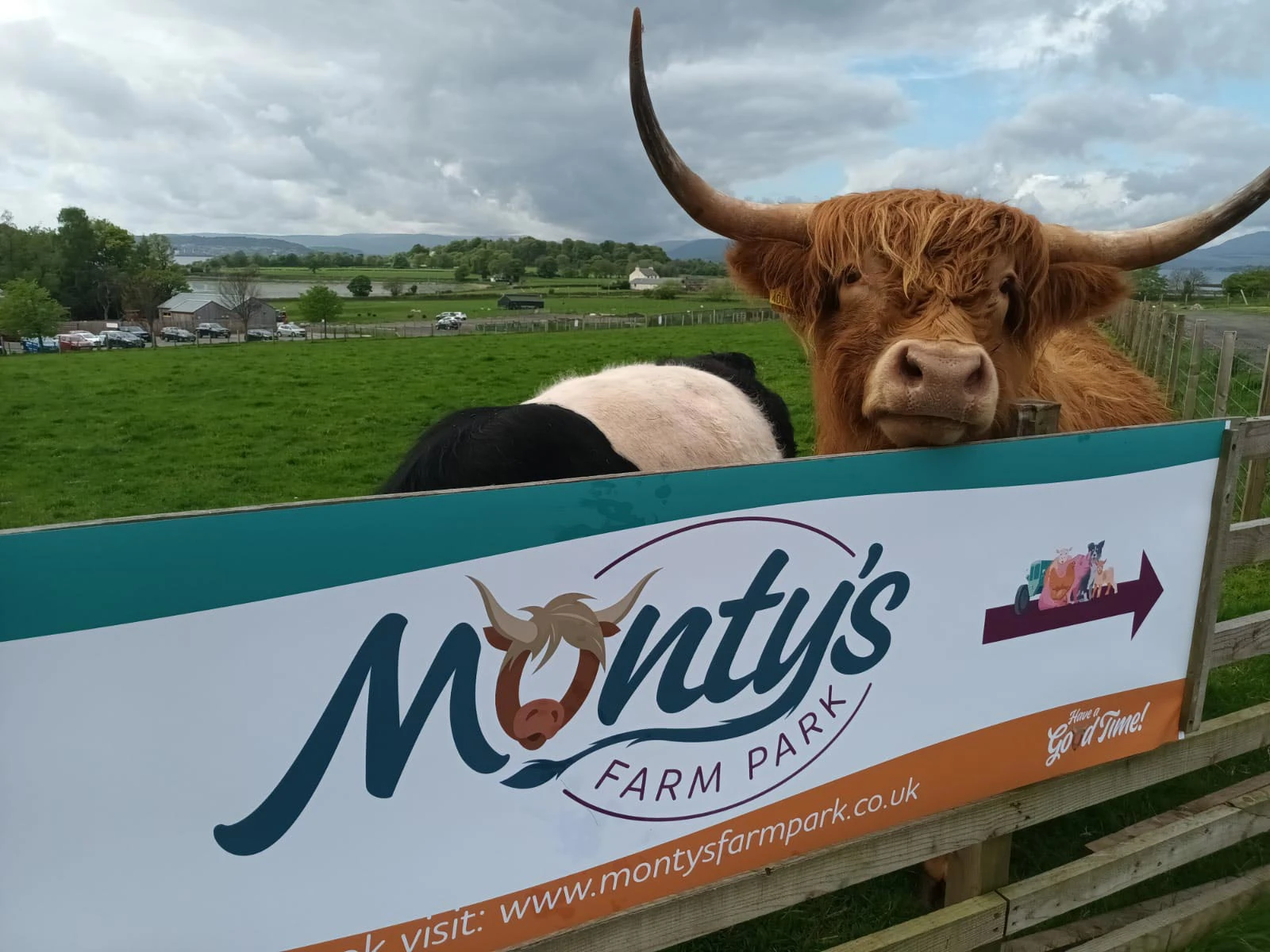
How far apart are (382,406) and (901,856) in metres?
14.8

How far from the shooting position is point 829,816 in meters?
2.16

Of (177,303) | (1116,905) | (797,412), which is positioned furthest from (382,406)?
(177,303)

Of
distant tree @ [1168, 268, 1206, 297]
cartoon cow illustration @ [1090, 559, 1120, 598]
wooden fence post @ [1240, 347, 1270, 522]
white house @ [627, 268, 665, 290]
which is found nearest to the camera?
cartoon cow illustration @ [1090, 559, 1120, 598]

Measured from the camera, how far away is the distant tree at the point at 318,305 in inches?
2655

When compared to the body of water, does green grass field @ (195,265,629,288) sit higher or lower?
higher

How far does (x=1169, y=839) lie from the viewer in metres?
2.93

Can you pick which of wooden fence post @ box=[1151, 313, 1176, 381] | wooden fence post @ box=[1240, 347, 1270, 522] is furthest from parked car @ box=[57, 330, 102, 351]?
wooden fence post @ box=[1240, 347, 1270, 522]

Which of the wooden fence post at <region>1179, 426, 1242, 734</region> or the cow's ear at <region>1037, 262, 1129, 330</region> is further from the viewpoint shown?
the cow's ear at <region>1037, 262, 1129, 330</region>

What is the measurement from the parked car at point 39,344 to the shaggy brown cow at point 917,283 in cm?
4314

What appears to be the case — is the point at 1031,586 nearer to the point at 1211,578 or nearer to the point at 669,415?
the point at 1211,578

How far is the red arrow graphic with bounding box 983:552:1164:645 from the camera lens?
234 centimetres

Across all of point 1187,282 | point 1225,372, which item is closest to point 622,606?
point 1225,372

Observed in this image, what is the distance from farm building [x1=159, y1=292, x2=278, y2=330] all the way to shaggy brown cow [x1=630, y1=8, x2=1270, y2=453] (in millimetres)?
60481

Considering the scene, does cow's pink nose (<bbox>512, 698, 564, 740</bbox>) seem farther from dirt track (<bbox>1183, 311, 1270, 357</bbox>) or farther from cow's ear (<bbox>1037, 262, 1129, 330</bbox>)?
dirt track (<bbox>1183, 311, 1270, 357</bbox>)
